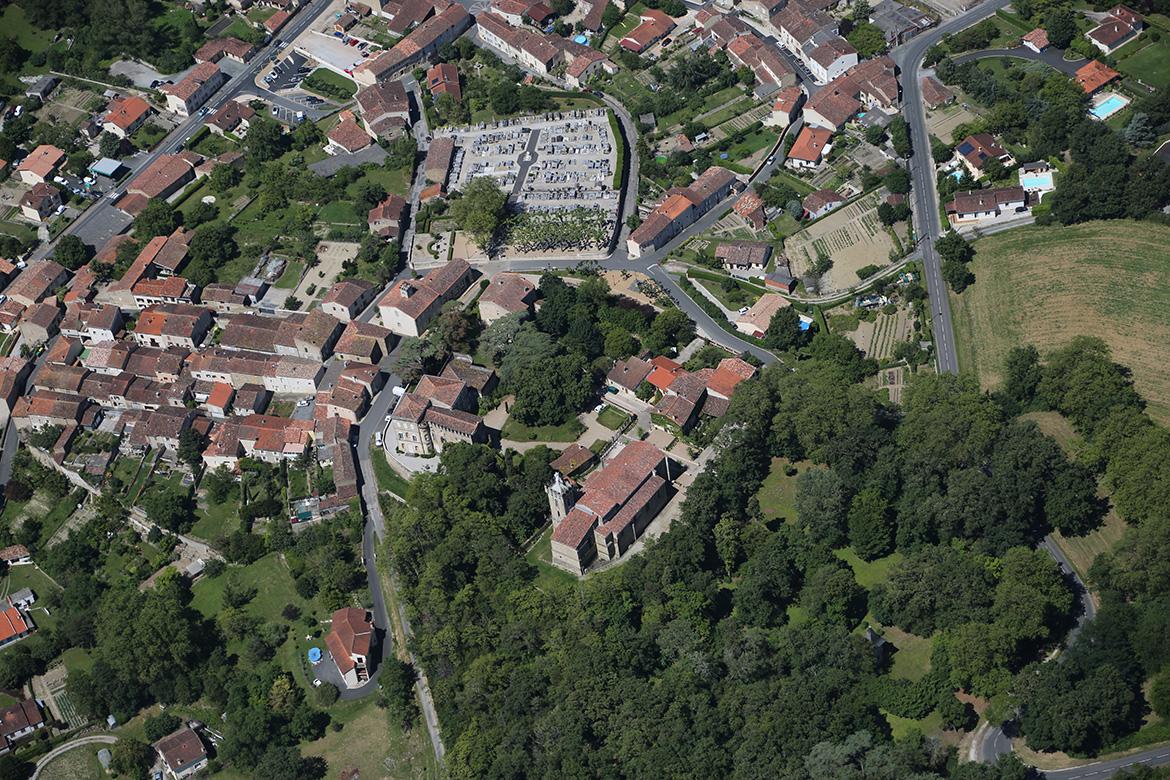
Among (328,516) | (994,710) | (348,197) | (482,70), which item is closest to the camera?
(994,710)

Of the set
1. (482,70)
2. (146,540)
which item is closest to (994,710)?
(146,540)

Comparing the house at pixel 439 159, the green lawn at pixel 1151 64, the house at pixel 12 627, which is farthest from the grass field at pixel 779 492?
the house at pixel 12 627

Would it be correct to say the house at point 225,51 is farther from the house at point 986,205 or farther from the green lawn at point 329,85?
the house at point 986,205

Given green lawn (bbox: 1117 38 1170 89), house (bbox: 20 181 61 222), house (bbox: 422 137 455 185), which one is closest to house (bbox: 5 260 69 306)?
house (bbox: 20 181 61 222)

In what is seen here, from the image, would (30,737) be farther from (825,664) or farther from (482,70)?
(482,70)

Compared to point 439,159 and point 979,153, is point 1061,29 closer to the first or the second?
point 979,153

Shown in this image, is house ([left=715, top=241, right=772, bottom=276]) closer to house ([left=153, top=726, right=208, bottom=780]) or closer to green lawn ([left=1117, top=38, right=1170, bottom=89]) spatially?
green lawn ([left=1117, top=38, right=1170, bottom=89])
